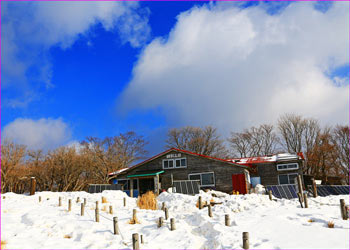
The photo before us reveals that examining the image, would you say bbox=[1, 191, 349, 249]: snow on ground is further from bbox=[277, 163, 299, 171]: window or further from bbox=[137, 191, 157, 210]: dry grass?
bbox=[277, 163, 299, 171]: window

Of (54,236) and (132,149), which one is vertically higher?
(132,149)

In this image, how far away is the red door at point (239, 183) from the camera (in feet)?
82.4

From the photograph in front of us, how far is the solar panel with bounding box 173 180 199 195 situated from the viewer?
24.1 metres

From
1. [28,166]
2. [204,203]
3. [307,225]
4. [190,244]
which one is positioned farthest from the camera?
[28,166]

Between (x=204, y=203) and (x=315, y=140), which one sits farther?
(x=315, y=140)

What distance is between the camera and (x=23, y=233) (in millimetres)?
10211

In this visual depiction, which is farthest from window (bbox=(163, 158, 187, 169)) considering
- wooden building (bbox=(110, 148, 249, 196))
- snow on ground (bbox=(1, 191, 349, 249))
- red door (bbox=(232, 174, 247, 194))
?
snow on ground (bbox=(1, 191, 349, 249))

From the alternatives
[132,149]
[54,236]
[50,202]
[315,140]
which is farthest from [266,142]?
[54,236]

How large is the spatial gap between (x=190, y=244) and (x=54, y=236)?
5355mm

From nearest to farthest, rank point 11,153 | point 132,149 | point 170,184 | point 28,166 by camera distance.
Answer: point 170,184 < point 11,153 < point 28,166 < point 132,149

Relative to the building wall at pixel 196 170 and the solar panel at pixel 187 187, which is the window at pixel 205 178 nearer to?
the building wall at pixel 196 170

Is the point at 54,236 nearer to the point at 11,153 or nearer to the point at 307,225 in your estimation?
the point at 307,225

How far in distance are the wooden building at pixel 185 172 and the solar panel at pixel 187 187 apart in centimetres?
209

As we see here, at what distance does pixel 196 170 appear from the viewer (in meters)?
27.2
